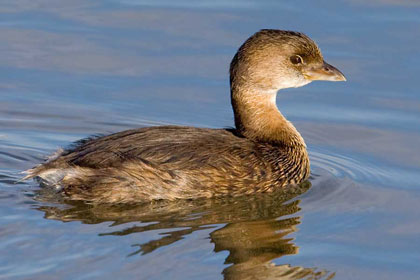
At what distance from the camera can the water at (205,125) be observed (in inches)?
314

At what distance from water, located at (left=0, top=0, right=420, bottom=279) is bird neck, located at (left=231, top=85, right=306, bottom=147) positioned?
516mm

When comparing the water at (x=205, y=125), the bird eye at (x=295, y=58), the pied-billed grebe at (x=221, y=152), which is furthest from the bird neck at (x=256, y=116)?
the water at (x=205, y=125)

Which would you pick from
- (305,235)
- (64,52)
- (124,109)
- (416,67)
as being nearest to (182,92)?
(124,109)

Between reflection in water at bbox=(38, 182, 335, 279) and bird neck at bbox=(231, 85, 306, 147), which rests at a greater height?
bird neck at bbox=(231, 85, 306, 147)

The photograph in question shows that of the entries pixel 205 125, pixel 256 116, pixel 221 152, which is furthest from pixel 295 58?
pixel 205 125

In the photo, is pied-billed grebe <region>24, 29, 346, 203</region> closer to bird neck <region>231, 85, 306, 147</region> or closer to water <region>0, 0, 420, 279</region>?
bird neck <region>231, 85, 306, 147</region>

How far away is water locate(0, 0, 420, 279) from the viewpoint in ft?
26.2

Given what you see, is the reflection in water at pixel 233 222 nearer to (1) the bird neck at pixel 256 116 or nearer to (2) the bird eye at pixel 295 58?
(1) the bird neck at pixel 256 116

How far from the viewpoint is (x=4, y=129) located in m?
10.6

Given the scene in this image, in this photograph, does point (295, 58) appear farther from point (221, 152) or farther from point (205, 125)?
point (205, 125)

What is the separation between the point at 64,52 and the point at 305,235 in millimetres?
4835

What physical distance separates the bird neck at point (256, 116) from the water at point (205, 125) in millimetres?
516

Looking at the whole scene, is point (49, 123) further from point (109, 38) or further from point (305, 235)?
point (305, 235)

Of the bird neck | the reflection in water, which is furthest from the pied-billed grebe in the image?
the reflection in water
